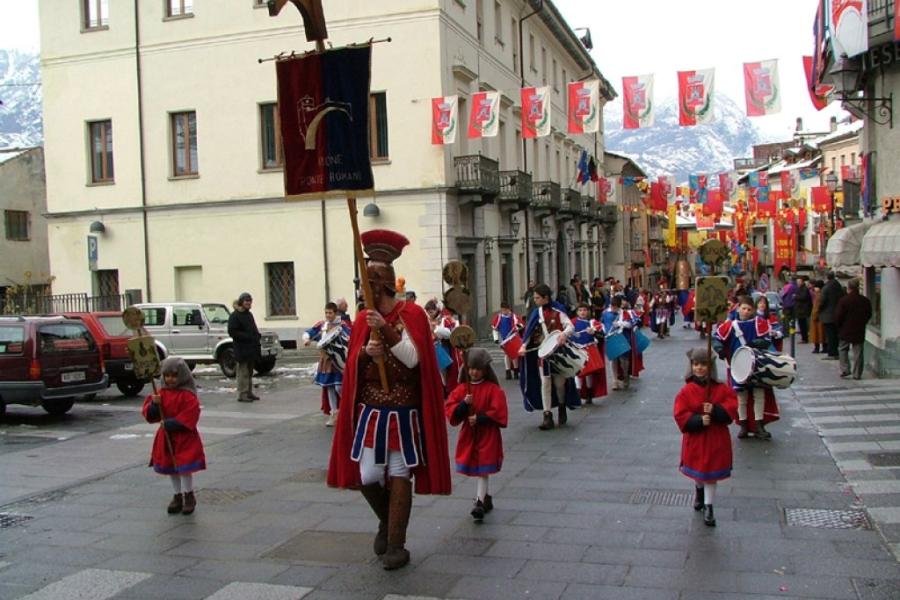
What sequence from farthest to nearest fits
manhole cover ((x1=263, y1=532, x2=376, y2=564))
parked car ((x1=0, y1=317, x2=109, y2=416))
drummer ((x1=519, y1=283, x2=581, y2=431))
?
parked car ((x1=0, y1=317, x2=109, y2=416))
drummer ((x1=519, y1=283, x2=581, y2=431))
manhole cover ((x1=263, y1=532, x2=376, y2=564))

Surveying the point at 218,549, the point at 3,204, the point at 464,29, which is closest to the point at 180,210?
the point at 464,29

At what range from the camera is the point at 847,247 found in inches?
698

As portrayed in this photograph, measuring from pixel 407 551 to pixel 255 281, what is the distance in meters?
22.8

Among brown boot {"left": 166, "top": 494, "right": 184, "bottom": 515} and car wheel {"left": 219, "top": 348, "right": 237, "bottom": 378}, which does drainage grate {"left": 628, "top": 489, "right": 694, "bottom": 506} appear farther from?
car wheel {"left": 219, "top": 348, "right": 237, "bottom": 378}

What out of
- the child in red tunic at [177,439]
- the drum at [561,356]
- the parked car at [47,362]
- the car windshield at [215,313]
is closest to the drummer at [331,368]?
the drum at [561,356]

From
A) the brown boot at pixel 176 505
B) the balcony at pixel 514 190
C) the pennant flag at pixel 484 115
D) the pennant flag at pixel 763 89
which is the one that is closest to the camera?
the brown boot at pixel 176 505

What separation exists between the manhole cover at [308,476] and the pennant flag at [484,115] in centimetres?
1788

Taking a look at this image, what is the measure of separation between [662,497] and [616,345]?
7.88m

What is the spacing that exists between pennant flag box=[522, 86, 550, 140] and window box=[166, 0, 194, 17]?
1091 cm

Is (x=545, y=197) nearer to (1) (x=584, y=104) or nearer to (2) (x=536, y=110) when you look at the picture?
(2) (x=536, y=110)

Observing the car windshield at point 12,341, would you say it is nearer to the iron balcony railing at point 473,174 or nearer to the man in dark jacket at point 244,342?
the man in dark jacket at point 244,342

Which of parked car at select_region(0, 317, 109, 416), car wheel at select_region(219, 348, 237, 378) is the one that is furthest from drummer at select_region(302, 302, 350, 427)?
car wheel at select_region(219, 348, 237, 378)

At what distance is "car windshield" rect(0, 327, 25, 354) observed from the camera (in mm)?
14438

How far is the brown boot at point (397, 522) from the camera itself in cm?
627
